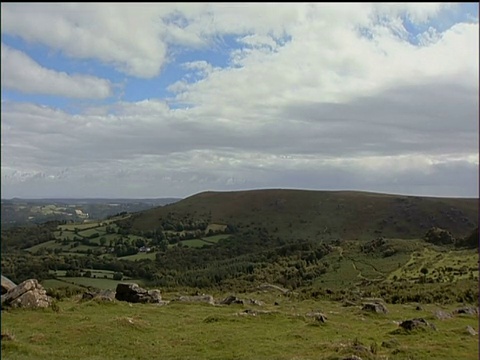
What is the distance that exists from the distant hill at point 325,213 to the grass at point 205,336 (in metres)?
60.9

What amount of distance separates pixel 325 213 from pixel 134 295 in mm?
85073

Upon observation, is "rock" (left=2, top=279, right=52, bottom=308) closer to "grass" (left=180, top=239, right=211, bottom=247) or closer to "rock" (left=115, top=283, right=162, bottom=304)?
"rock" (left=115, top=283, right=162, bottom=304)

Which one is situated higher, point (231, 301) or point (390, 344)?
point (390, 344)

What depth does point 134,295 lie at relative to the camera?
33.4m

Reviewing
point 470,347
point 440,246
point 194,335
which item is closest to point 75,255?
point 440,246

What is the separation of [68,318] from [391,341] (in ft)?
48.6

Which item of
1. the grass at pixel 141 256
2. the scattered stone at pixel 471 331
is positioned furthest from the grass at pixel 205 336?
the grass at pixel 141 256

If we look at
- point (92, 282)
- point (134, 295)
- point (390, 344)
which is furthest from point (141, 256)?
point (390, 344)

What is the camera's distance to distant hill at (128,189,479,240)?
97.7m

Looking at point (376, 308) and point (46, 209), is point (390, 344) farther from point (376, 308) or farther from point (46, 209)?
point (46, 209)

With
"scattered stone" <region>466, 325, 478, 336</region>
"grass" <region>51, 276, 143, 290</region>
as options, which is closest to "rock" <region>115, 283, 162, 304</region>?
"scattered stone" <region>466, 325, 478, 336</region>

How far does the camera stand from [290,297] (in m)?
44.2

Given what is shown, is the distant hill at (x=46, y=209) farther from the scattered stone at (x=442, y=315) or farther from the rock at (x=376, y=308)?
the scattered stone at (x=442, y=315)

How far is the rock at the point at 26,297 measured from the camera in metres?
25.7
